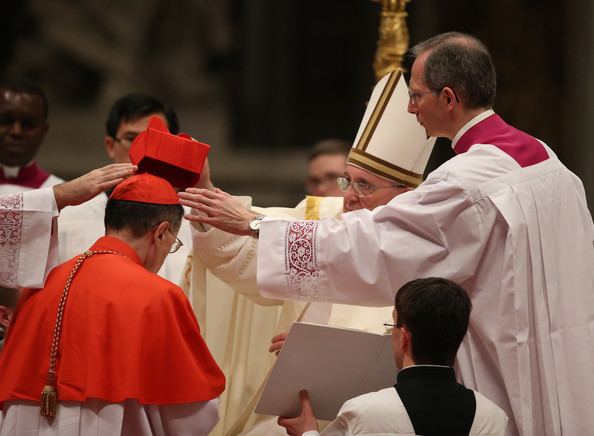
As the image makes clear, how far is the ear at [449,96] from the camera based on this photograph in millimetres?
4504

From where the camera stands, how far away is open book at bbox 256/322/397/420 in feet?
13.7

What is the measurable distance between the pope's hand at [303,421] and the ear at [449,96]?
1143 millimetres

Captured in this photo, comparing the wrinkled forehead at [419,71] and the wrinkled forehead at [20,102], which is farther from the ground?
the wrinkled forehead at [419,71]

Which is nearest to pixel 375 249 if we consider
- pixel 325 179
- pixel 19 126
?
pixel 19 126

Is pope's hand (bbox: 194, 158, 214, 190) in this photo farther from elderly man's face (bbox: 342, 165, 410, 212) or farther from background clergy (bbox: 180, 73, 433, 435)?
elderly man's face (bbox: 342, 165, 410, 212)

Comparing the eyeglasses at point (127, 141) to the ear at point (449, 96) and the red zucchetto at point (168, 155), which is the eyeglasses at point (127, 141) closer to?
the red zucchetto at point (168, 155)

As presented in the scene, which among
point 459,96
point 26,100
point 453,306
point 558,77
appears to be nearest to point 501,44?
point 558,77

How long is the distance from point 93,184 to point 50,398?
2.46 feet

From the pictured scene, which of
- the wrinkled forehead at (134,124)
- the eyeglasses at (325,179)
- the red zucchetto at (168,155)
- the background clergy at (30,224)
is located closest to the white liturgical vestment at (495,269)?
the red zucchetto at (168,155)

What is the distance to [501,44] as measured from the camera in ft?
39.0

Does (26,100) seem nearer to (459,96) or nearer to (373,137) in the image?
(373,137)

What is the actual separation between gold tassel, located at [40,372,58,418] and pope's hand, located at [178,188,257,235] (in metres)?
0.80

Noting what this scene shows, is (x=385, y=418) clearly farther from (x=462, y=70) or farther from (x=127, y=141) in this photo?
(x=127, y=141)

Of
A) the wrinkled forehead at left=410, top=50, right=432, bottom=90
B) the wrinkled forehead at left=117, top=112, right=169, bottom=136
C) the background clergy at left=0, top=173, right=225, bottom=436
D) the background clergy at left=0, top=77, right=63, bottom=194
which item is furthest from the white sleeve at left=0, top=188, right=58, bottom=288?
the background clergy at left=0, top=77, right=63, bottom=194
